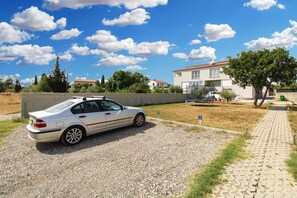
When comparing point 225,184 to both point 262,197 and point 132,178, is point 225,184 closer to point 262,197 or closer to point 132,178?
point 262,197

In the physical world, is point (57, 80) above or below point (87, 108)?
above

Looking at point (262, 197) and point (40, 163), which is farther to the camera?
point (40, 163)

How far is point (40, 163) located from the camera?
4.42m

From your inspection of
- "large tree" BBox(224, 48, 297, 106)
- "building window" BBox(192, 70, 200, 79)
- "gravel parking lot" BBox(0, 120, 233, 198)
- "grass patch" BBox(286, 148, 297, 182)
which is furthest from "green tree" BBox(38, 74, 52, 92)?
"building window" BBox(192, 70, 200, 79)

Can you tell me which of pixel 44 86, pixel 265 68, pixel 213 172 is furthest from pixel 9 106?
pixel 265 68

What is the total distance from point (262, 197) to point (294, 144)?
12.5 feet

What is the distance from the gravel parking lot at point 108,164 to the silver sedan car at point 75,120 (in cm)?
36

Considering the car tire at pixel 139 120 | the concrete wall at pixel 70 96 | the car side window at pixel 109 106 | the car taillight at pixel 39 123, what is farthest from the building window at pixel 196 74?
the car taillight at pixel 39 123

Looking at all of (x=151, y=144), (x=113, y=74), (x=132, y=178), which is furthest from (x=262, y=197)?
(x=113, y=74)

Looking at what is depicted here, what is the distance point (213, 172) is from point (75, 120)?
4.28m

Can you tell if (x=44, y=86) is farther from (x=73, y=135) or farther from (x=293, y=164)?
(x=293, y=164)

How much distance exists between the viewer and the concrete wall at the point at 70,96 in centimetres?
1085

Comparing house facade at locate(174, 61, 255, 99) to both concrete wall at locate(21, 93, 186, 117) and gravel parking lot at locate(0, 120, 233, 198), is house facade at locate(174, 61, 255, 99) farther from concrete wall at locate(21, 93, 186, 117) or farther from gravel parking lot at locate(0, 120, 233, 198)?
gravel parking lot at locate(0, 120, 233, 198)

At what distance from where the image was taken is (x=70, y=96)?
13.0 metres
